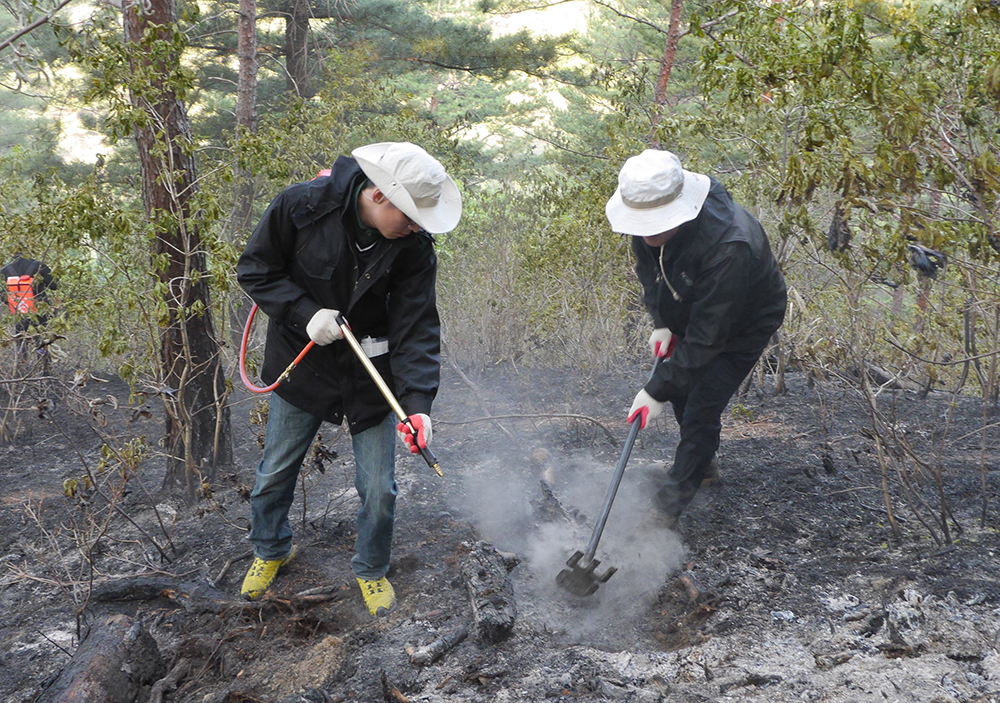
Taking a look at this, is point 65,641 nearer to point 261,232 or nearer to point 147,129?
point 261,232

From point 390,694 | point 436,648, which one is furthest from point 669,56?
point 390,694

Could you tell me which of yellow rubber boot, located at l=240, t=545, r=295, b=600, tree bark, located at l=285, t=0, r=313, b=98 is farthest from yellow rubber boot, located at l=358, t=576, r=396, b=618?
tree bark, located at l=285, t=0, r=313, b=98

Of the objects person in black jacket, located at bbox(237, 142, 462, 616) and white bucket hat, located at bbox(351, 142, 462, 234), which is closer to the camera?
white bucket hat, located at bbox(351, 142, 462, 234)

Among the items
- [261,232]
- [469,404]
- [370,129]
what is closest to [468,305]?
[469,404]

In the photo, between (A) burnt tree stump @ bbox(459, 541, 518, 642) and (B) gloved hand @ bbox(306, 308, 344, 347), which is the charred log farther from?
(B) gloved hand @ bbox(306, 308, 344, 347)

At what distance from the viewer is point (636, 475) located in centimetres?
454

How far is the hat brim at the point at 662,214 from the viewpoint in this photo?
3182 mm

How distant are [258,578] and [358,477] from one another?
71 cm

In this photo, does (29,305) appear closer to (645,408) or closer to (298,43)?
(645,408)

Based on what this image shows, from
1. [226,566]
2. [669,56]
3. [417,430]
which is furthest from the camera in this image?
[669,56]

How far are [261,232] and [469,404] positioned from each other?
3.91 m

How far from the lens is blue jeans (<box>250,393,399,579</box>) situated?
2.93 meters

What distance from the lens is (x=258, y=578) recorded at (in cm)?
321

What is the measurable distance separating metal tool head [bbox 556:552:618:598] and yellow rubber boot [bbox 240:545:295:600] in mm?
1267
